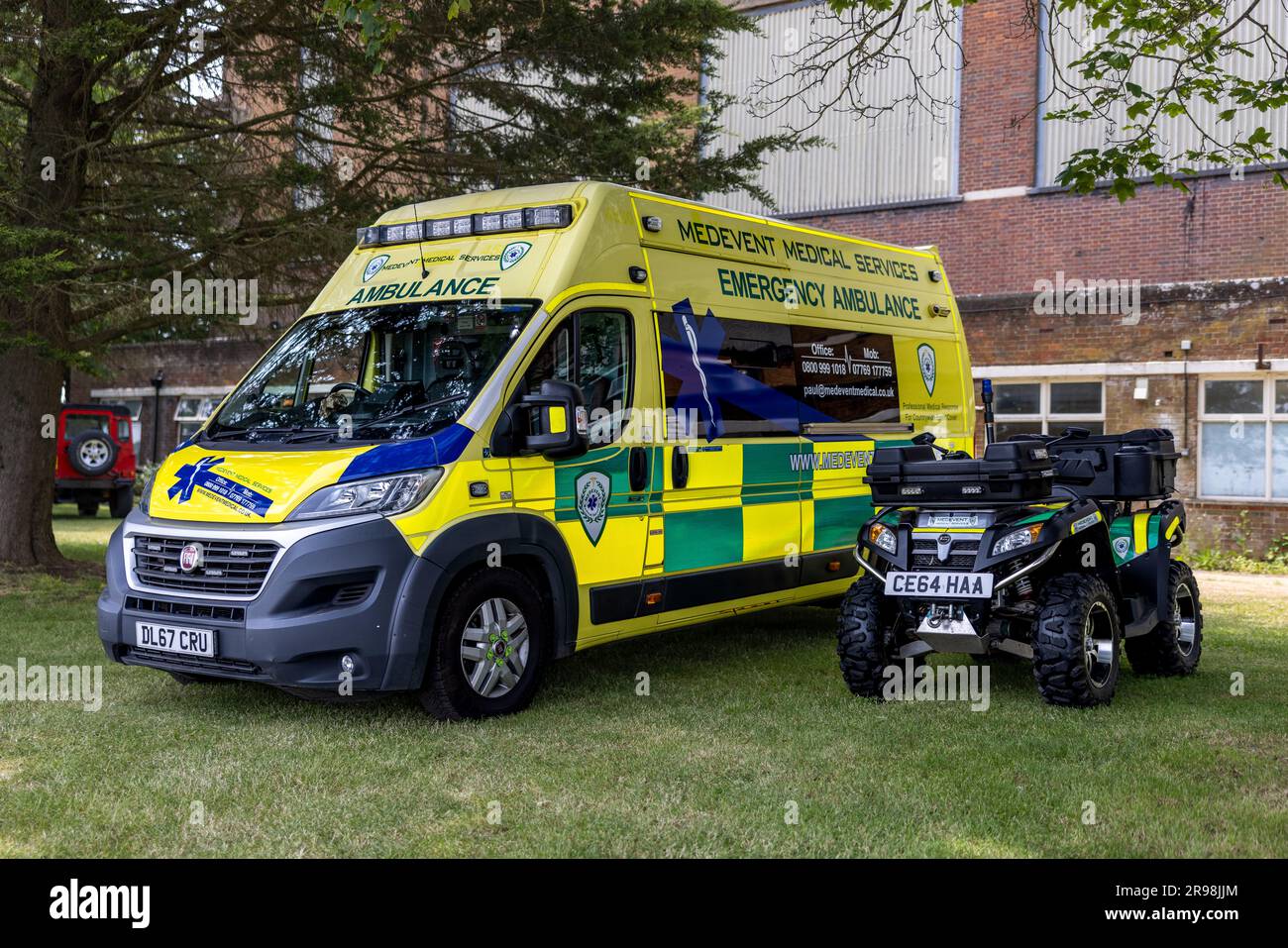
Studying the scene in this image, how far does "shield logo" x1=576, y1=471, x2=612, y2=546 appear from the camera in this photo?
669cm

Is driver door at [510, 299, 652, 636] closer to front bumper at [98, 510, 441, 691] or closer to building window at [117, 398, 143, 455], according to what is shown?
front bumper at [98, 510, 441, 691]

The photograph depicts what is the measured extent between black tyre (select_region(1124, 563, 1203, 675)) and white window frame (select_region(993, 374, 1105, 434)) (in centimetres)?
961

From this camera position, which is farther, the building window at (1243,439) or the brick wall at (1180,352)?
the building window at (1243,439)

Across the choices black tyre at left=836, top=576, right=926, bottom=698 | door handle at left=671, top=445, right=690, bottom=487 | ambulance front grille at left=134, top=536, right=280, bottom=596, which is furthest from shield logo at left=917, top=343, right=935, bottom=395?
ambulance front grille at left=134, top=536, right=280, bottom=596

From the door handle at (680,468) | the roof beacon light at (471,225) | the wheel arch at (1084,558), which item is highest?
the roof beacon light at (471,225)

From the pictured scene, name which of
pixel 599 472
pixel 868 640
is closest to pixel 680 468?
pixel 599 472

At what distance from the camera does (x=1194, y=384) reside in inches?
641

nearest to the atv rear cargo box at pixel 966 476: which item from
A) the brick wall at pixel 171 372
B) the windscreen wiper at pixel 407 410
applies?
the windscreen wiper at pixel 407 410

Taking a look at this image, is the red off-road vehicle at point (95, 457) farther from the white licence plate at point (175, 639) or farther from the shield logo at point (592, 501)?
the shield logo at point (592, 501)

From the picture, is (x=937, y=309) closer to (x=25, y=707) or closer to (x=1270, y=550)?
(x=25, y=707)

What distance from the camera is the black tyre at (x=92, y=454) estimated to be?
21.3 metres

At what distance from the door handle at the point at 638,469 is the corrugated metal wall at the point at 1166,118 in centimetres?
1230

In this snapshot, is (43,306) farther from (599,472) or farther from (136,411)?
(136,411)

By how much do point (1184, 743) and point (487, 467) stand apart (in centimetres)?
364
